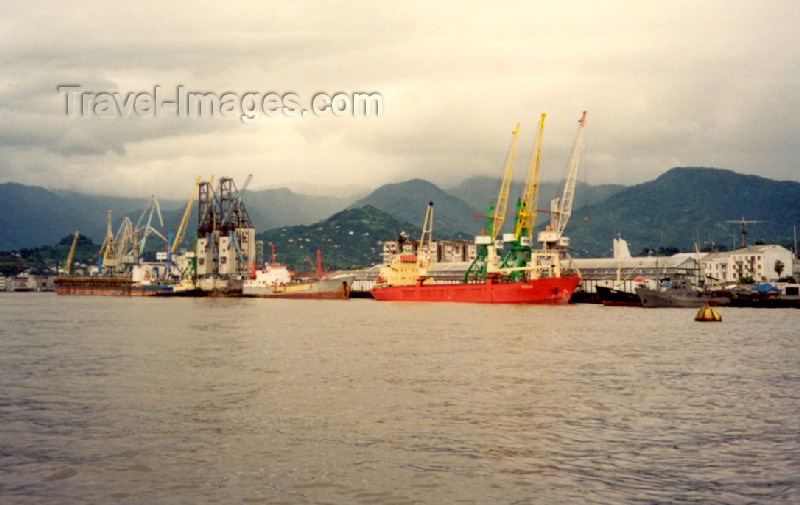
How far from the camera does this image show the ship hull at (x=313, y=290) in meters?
170

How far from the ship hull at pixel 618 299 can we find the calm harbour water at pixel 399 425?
7919 cm

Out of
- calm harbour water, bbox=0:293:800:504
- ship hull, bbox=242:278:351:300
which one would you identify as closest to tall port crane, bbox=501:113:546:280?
ship hull, bbox=242:278:351:300

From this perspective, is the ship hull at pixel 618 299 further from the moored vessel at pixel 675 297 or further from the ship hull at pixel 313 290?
the ship hull at pixel 313 290

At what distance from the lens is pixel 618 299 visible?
125875mm

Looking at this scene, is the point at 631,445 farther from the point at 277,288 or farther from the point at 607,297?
the point at 277,288

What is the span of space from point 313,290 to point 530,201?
58523 mm

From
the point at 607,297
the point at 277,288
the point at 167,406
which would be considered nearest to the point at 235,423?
the point at 167,406

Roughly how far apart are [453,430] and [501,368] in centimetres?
1510

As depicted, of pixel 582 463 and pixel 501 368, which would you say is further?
pixel 501 368

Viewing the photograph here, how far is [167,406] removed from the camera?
24672 mm

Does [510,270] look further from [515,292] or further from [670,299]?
[670,299]

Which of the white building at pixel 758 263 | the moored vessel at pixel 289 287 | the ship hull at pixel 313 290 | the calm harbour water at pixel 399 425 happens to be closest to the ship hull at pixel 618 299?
the ship hull at pixel 313 290

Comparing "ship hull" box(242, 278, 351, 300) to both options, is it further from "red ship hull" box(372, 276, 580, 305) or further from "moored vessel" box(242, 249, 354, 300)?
"red ship hull" box(372, 276, 580, 305)

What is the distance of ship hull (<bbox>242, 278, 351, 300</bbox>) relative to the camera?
170 m
